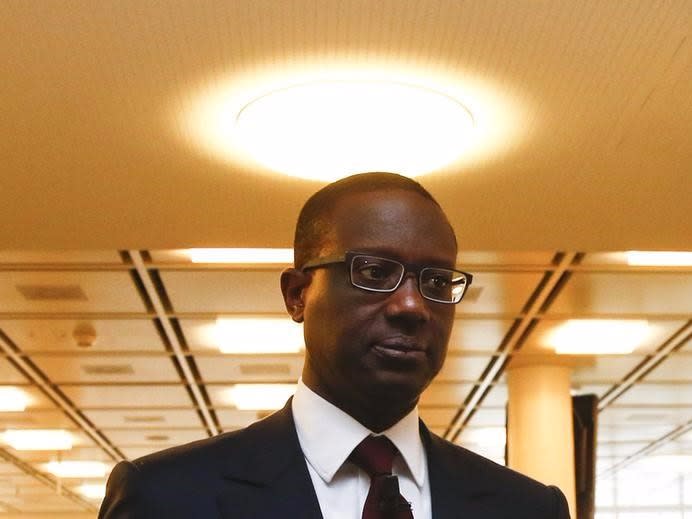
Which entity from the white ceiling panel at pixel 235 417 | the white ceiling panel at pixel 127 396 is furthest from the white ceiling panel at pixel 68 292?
the white ceiling panel at pixel 235 417

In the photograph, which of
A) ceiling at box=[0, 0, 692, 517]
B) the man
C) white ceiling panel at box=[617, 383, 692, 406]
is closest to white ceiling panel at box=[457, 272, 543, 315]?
ceiling at box=[0, 0, 692, 517]

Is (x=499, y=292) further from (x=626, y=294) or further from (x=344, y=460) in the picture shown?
(x=344, y=460)

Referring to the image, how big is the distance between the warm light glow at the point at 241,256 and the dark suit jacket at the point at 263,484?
8.65m

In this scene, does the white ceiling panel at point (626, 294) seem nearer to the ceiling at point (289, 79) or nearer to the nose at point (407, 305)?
the ceiling at point (289, 79)

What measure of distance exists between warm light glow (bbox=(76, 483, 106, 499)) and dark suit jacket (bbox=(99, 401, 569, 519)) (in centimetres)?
2607

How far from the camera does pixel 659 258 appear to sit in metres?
11.6

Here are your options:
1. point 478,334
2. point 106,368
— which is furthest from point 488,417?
point 106,368

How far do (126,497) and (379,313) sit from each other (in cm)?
62

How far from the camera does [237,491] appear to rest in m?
2.37

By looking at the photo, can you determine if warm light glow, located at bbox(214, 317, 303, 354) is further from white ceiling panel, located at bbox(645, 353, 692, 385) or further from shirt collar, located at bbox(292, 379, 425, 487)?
shirt collar, located at bbox(292, 379, 425, 487)

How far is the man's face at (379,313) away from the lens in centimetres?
224

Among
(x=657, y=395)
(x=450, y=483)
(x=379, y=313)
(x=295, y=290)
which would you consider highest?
(x=657, y=395)

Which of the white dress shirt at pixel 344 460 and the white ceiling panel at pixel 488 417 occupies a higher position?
the white ceiling panel at pixel 488 417

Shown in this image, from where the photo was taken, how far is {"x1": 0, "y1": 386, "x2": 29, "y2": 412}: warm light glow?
17312 mm
